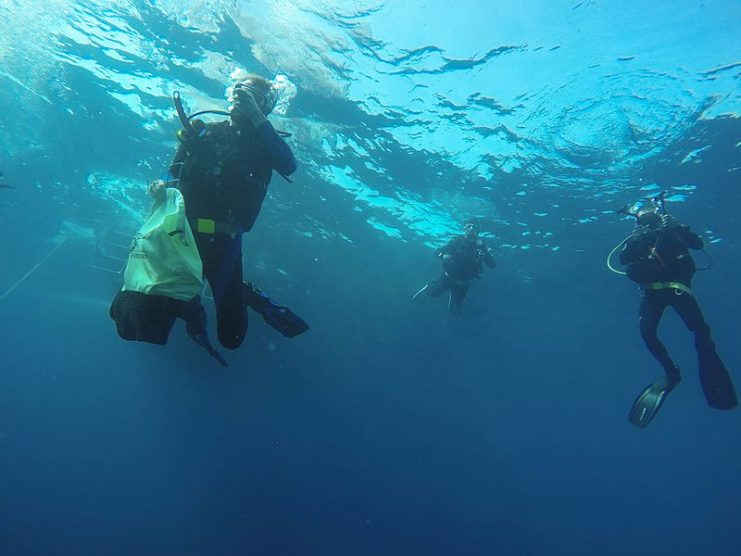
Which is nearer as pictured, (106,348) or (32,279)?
(32,279)

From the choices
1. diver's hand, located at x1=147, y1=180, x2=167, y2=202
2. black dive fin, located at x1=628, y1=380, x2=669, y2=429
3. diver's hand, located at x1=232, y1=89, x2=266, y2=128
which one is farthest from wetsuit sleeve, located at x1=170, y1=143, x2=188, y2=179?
black dive fin, located at x1=628, y1=380, x2=669, y2=429

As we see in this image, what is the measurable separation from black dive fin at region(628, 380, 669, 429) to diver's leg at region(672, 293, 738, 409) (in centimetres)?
68

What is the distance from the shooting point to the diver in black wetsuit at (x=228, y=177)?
403 centimetres

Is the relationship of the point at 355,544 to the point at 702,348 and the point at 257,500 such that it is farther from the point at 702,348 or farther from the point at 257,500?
the point at 702,348

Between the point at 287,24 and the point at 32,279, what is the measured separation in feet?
142

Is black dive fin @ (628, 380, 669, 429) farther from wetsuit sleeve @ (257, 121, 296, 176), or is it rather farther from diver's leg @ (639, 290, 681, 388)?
wetsuit sleeve @ (257, 121, 296, 176)

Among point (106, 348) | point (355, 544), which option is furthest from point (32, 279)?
point (355, 544)

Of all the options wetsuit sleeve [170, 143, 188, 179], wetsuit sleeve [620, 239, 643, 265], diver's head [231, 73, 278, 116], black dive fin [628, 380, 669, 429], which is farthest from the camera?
wetsuit sleeve [620, 239, 643, 265]

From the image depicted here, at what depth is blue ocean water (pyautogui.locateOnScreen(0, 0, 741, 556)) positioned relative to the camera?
972 cm

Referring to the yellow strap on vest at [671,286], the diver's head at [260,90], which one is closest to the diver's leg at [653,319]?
the yellow strap on vest at [671,286]

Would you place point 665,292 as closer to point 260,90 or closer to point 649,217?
point 649,217

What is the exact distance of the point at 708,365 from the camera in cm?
741

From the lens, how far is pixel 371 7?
28.5 ft

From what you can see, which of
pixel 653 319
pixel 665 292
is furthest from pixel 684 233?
pixel 653 319
